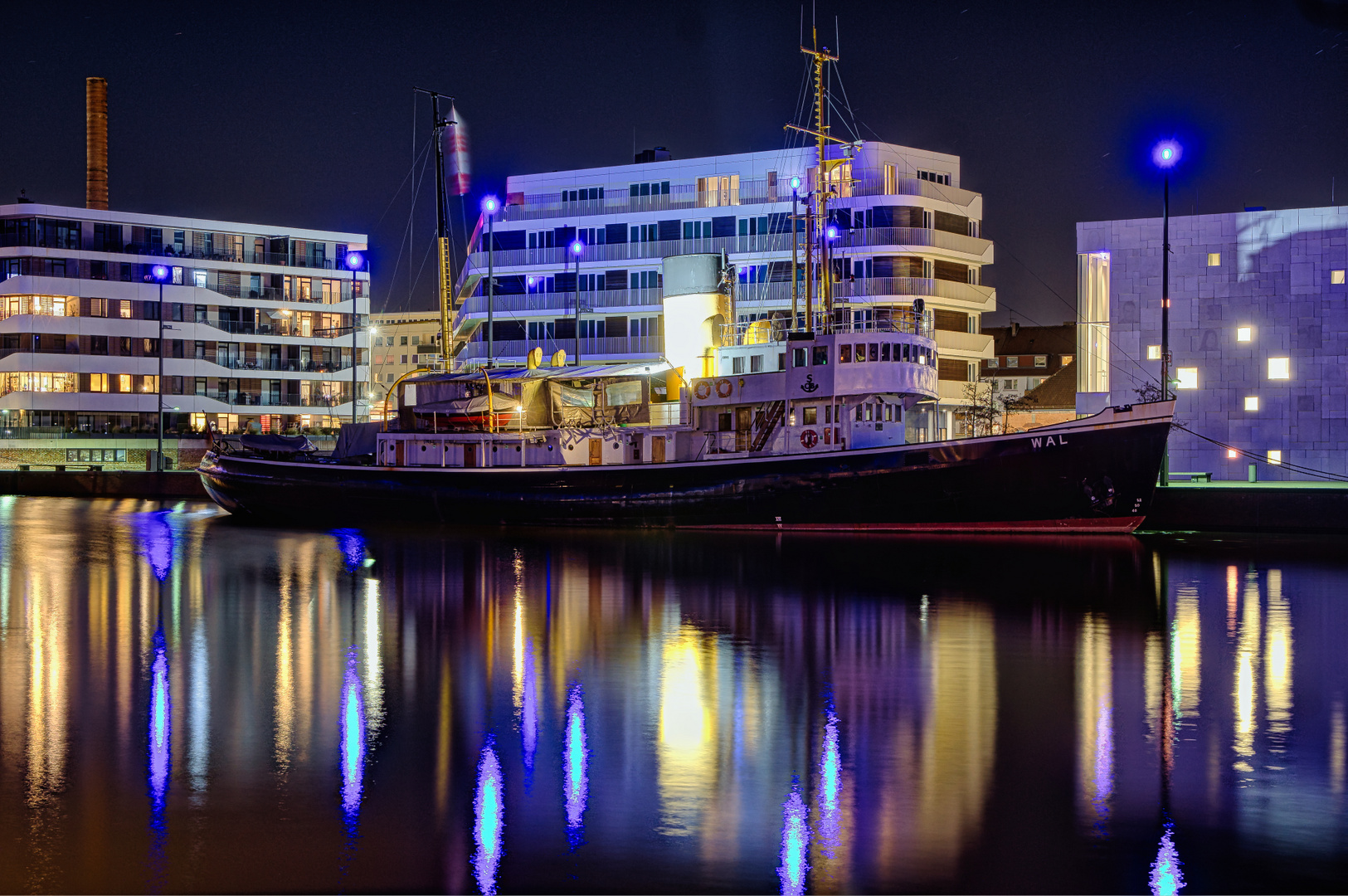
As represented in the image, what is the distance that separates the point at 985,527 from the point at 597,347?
37251 millimetres

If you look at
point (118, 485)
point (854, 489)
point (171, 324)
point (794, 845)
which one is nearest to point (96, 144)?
point (171, 324)

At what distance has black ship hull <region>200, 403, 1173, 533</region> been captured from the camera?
3825 cm

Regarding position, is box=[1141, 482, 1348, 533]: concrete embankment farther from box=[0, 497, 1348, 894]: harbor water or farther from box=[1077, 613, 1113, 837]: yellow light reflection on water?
box=[1077, 613, 1113, 837]: yellow light reflection on water

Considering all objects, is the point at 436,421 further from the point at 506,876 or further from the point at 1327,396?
the point at 506,876

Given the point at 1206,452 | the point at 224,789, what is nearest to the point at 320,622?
the point at 224,789

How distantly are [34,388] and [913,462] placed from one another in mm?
78104

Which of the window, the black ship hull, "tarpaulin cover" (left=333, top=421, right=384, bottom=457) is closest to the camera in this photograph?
the black ship hull

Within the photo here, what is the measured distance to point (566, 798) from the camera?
424 inches

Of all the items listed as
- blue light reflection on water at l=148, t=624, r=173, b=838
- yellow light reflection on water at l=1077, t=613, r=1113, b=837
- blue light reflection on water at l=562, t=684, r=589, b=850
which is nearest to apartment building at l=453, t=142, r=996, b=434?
yellow light reflection on water at l=1077, t=613, r=1113, b=837

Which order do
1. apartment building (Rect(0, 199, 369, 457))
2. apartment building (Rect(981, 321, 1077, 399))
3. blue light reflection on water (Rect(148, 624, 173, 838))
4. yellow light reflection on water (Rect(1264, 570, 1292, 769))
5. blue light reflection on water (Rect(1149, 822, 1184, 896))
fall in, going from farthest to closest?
apartment building (Rect(981, 321, 1077, 399)) < apartment building (Rect(0, 199, 369, 457)) < yellow light reflection on water (Rect(1264, 570, 1292, 769)) < blue light reflection on water (Rect(148, 624, 173, 838)) < blue light reflection on water (Rect(1149, 822, 1184, 896))

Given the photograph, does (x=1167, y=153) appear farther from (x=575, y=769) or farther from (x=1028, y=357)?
(x=1028, y=357)

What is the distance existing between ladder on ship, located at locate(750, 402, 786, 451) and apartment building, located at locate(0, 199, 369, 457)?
157ft

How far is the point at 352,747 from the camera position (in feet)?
41.4

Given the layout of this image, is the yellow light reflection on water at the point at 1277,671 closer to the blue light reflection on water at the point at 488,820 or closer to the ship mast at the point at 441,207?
the blue light reflection on water at the point at 488,820
